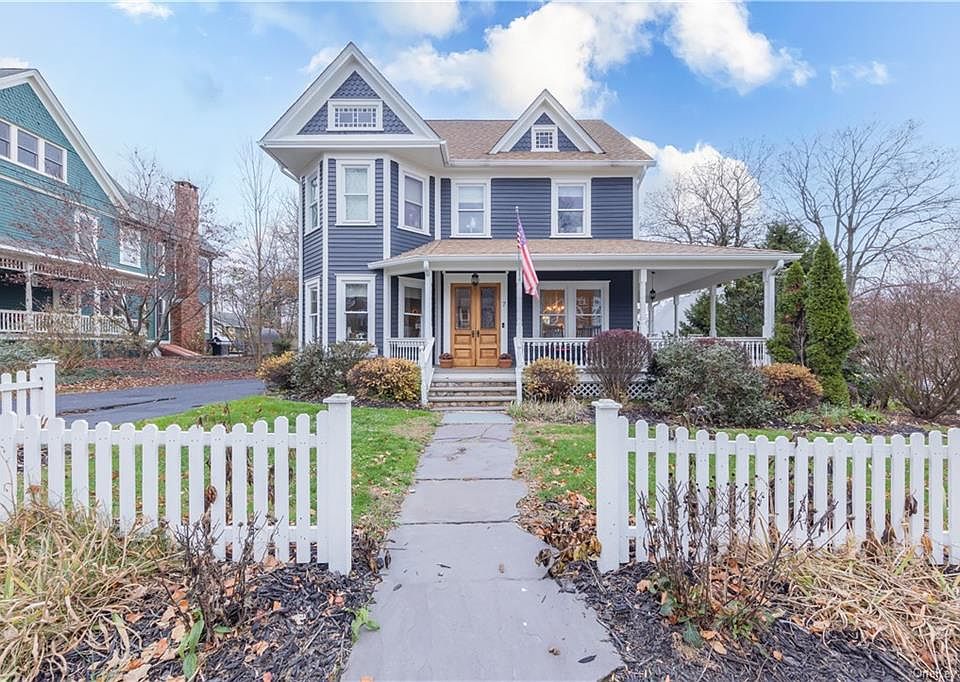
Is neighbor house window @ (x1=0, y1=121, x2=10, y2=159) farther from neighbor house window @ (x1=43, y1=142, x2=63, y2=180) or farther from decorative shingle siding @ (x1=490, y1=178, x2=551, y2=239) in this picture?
decorative shingle siding @ (x1=490, y1=178, x2=551, y2=239)

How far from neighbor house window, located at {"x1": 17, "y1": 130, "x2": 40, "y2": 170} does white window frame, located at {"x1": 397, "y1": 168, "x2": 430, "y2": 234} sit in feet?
48.0

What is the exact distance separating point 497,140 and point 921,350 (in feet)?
38.4

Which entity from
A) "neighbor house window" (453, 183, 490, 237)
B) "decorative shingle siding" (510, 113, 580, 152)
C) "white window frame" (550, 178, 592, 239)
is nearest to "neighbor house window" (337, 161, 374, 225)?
"neighbor house window" (453, 183, 490, 237)

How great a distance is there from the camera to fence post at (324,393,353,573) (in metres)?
2.91

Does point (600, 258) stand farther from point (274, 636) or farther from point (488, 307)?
point (274, 636)

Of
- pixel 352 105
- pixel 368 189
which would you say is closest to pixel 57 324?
pixel 368 189

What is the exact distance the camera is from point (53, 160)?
17.7m

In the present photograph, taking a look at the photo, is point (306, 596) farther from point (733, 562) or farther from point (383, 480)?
point (733, 562)

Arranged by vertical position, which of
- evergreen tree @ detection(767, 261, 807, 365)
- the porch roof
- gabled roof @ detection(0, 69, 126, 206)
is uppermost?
gabled roof @ detection(0, 69, 126, 206)

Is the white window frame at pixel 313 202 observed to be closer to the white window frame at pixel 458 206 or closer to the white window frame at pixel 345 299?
the white window frame at pixel 345 299

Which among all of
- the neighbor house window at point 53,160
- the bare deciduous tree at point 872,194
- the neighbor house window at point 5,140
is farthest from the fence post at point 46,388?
the bare deciduous tree at point 872,194

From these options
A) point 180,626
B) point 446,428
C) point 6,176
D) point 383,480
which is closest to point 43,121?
point 6,176

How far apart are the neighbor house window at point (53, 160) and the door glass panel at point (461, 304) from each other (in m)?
16.8

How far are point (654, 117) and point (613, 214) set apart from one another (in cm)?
856
